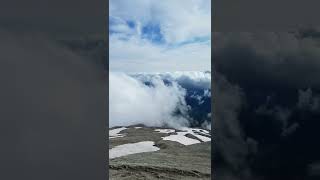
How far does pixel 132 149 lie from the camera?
13.7ft

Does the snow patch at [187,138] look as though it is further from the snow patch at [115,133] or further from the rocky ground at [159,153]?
the snow patch at [115,133]

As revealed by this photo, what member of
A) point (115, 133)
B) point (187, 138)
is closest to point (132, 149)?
point (115, 133)

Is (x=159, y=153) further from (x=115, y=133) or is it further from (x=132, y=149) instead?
(x=115, y=133)

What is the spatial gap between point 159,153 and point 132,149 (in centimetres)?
31

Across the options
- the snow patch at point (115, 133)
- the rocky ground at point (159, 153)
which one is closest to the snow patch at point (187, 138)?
the rocky ground at point (159, 153)

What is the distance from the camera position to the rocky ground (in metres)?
3.95

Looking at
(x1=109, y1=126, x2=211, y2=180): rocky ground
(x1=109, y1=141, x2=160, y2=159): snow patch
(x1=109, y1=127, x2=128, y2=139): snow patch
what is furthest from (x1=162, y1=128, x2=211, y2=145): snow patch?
(x1=109, y1=127, x2=128, y2=139): snow patch

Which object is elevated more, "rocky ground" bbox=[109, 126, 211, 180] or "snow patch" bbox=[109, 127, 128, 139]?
"snow patch" bbox=[109, 127, 128, 139]

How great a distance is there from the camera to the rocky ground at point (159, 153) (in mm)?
3949

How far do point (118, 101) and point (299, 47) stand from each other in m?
2.01

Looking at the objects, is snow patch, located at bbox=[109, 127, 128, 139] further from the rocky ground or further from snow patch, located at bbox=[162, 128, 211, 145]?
snow patch, located at bbox=[162, 128, 211, 145]
